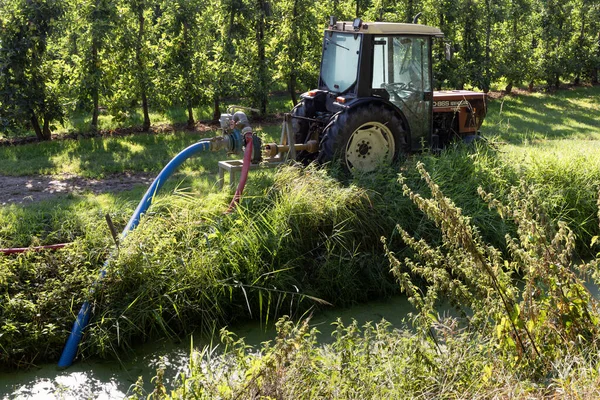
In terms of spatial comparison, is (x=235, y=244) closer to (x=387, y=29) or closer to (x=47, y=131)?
(x=387, y=29)

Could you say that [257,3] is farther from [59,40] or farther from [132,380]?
[132,380]

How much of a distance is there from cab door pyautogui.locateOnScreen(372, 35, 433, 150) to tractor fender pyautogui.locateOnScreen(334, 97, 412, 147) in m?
0.20

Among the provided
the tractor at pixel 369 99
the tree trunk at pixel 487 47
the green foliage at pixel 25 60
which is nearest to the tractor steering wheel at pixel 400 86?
the tractor at pixel 369 99

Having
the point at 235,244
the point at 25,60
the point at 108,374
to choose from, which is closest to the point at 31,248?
the point at 108,374

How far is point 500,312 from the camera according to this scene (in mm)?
3875

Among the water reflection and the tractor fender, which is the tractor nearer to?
the tractor fender

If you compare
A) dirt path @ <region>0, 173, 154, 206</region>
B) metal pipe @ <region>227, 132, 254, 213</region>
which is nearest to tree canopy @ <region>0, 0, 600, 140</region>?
dirt path @ <region>0, 173, 154, 206</region>

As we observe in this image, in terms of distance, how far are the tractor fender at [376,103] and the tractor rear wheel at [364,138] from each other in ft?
0.12

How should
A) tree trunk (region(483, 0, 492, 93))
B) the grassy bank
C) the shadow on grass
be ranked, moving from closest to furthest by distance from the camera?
the grassy bank, the shadow on grass, tree trunk (region(483, 0, 492, 93))

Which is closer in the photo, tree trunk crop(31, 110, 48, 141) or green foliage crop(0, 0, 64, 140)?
green foliage crop(0, 0, 64, 140)

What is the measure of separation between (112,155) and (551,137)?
282 inches

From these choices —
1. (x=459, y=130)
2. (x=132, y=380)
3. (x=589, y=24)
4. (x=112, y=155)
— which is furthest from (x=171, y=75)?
(x=589, y=24)

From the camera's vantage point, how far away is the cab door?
7637mm

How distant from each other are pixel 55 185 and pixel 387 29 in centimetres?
427
